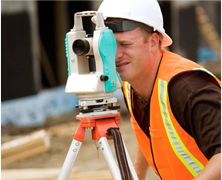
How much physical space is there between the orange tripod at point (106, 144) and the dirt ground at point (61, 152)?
9.40 ft

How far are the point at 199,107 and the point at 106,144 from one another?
20.2 inches

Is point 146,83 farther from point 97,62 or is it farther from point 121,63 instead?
point 97,62

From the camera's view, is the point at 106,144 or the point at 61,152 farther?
the point at 61,152

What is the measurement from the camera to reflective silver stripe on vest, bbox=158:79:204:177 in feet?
8.29

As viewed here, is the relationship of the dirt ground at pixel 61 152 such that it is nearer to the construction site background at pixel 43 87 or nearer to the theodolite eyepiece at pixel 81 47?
the construction site background at pixel 43 87

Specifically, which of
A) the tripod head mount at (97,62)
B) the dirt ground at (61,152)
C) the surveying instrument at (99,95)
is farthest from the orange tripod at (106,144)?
the dirt ground at (61,152)

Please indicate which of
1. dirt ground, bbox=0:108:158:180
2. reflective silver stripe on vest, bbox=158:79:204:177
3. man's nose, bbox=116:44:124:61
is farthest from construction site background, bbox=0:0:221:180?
man's nose, bbox=116:44:124:61

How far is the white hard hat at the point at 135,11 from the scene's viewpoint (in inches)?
105

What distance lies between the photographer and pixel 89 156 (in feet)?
21.8

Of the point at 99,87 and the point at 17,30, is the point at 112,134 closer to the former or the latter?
the point at 99,87

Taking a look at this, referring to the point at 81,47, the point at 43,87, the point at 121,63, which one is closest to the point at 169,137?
the point at 121,63

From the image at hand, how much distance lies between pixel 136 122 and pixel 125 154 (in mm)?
740

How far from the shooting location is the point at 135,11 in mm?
2688

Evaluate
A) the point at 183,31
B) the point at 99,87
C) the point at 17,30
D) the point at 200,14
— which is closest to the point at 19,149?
the point at 17,30
